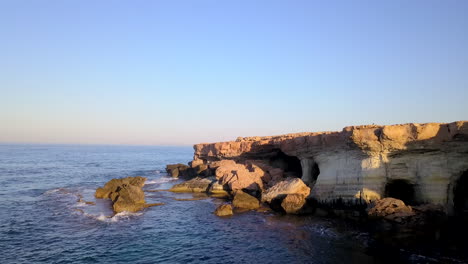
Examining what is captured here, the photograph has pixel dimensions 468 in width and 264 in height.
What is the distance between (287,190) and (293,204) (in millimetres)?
2037

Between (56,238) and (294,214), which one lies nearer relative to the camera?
(56,238)

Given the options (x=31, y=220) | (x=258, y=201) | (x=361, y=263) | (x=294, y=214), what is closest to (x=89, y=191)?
(x=31, y=220)

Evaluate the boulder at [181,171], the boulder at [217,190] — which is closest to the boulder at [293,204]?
the boulder at [217,190]

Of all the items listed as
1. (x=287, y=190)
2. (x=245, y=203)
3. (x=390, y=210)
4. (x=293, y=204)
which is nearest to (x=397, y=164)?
(x=390, y=210)

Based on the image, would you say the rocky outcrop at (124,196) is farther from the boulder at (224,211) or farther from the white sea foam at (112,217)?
the boulder at (224,211)

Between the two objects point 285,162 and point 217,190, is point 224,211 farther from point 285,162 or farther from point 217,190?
point 285,162

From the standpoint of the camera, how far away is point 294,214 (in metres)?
25.4

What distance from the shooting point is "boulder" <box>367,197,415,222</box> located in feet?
62.6

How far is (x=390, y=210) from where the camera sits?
19438 millimetres

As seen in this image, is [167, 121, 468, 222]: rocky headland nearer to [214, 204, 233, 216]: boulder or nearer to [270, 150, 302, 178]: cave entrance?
[214, 204, 233, 216]: boulder

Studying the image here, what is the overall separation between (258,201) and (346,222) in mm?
8934

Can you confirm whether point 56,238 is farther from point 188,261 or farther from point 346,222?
point 346,222

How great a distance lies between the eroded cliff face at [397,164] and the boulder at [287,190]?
1.08 metres

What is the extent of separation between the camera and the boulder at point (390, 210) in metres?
19.1
